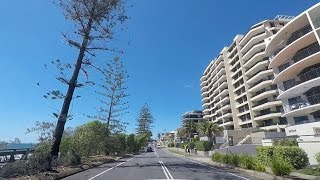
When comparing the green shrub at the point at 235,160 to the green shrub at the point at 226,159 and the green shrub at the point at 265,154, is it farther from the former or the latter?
the green shrub at the point at 265,154

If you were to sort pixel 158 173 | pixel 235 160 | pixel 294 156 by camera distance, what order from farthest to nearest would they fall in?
pixel 235 160 → pixel 294 156 → pixel 158 173

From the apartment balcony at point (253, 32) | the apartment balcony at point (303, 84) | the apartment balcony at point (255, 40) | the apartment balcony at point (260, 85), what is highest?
the apartment balcony at point (253, 32)

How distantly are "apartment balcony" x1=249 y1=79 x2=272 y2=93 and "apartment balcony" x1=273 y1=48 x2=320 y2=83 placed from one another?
817 inches

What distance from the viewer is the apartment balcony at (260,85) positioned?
66.2 meters

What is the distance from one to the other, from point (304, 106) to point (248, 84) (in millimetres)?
38514

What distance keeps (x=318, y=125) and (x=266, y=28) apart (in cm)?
4087

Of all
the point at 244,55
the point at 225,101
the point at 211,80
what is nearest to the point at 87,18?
the point at 244,55

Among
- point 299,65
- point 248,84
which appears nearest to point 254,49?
point 248,84

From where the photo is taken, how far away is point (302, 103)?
39.2 meters

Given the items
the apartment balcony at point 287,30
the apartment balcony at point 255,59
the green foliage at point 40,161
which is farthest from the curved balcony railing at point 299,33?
the green foliage at point 40,161

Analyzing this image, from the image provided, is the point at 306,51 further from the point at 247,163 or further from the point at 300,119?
the point at 247,163

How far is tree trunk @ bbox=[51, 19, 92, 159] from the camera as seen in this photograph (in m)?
18.1

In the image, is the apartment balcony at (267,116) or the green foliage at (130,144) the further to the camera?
the green foliage at (130,144)

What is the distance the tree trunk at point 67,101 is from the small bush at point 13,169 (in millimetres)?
2651
